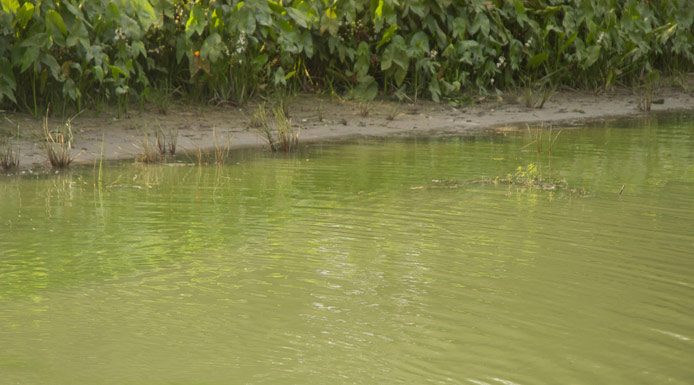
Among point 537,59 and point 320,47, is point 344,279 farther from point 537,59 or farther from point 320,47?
point 537,59

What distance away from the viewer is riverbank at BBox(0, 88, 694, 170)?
8.41m

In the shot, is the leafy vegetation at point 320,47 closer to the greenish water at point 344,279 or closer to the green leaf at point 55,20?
the green leaf at point 55,20

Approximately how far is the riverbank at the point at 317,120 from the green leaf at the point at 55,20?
0.90m

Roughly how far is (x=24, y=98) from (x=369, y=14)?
4057mm

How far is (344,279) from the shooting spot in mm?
4172

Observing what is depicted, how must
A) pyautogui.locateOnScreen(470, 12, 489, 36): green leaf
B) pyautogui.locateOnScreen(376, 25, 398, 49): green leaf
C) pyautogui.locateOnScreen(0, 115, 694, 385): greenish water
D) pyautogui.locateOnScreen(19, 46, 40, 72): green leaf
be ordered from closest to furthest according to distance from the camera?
pyautogui.locateOnScreen(0, 115, 694, 385): greenish water, pyautogui.locateOnScreen(19, 46, 40, 72): green leaf, pyautogui.locateOnScreen(376, 25, 398, 49): green leaf, pyautogui.locateOnScreen(470, 12, 489, 36): green leaf

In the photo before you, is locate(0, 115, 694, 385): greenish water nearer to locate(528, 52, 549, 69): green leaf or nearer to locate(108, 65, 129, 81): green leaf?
locate(108, 65, 129, 81): green leaf

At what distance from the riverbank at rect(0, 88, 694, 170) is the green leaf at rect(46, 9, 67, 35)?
2.95 ft

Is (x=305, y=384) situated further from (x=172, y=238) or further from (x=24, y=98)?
(x=24, y=98)

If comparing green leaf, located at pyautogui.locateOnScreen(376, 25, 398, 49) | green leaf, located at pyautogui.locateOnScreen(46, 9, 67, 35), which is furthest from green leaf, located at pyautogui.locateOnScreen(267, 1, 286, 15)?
green leaf, located at pyautogui.locateOnScreen(46, 9, 67, 35)

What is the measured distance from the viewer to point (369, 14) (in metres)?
11.1

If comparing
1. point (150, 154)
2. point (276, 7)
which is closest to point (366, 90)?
point (276, 7)

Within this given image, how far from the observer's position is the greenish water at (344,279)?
10.5 feet

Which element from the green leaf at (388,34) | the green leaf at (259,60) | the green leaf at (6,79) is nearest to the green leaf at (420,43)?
the green leaf at (388,34)
